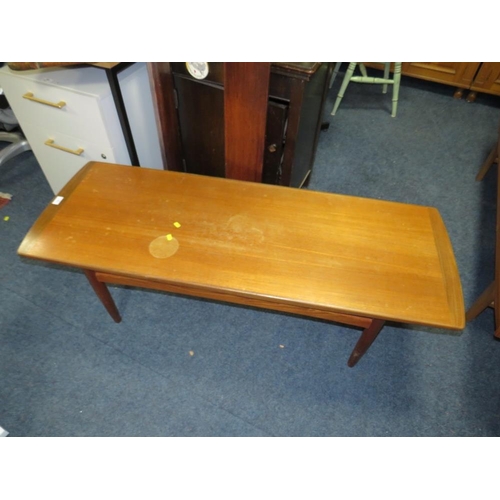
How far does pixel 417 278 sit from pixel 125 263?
0.97m

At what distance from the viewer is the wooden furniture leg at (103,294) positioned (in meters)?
1.32

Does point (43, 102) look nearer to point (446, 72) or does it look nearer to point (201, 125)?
point (201, 125)

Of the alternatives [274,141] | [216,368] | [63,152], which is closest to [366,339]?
[216,368]

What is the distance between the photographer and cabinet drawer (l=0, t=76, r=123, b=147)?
1.52 metres

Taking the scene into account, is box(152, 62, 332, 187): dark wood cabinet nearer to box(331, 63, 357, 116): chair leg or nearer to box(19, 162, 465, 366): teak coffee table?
box(19, 162, 465, 366): teak coffee table

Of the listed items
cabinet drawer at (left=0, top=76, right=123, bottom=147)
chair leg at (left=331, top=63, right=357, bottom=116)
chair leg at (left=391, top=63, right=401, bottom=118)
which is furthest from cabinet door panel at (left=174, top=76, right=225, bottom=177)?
chair leg at (left=391, top=63, right=401, bottom=118)

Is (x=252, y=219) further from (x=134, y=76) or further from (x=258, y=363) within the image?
(x=134, y=76)

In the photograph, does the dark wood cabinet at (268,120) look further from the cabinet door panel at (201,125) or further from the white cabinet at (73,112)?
the white cabinet at (73,112)

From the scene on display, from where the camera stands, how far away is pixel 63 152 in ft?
5.91

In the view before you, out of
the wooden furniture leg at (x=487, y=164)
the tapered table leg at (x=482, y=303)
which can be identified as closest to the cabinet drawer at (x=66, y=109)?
the tapered table leg at (x=482, y=303)

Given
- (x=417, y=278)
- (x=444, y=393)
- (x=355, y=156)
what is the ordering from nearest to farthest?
1. (x=417, y=278)
2. (x=444, y=393)
3. (x=355, y=156)

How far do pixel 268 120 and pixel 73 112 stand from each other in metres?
0.86

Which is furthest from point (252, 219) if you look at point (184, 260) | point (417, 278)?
point (417, 278)

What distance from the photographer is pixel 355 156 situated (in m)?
2.51
